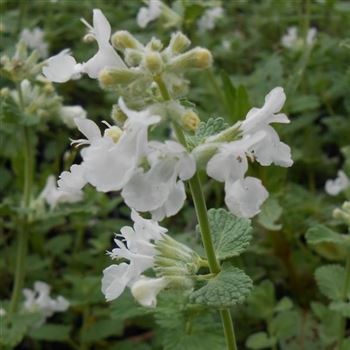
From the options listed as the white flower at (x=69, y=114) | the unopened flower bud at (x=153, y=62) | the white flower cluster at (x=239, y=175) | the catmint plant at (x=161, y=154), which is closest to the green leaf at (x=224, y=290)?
the catmint plant at (x=161, y=154)

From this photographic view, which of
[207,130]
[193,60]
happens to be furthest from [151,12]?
[193,60]

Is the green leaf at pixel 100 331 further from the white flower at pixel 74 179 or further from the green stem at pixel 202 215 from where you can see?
the white flower at pixel 74 179

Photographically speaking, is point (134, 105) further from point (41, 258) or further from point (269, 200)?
point (41, 258)

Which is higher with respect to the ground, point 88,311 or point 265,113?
point 265,113

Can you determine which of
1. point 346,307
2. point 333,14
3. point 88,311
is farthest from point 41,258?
point 333,14

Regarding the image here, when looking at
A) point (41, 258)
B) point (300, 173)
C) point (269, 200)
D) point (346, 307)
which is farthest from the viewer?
point (300, 173)

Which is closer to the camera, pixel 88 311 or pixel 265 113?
pixel 265 113

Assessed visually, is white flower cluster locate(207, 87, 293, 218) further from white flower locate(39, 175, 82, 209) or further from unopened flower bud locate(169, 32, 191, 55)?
white flower locate(39, 175, 82, 209)

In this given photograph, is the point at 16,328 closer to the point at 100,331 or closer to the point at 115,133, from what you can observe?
the point at 100,331
